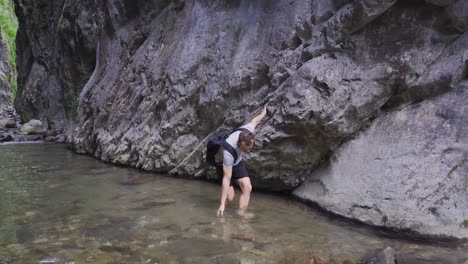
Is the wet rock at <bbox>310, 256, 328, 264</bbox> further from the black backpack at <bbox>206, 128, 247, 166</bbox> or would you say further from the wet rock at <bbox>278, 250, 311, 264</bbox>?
the black backpack at <bbox>206, 128, 247, 166</bbox>

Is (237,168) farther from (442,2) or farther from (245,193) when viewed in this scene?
(442,2)

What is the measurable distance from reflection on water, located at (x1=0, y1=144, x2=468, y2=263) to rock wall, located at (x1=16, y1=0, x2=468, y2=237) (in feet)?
1.94

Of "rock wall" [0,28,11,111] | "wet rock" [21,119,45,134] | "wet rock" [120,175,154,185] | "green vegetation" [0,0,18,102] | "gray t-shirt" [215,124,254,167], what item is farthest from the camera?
"green vegetation" [0,0,18,102]

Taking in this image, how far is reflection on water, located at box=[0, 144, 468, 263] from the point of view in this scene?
4180 millimetres

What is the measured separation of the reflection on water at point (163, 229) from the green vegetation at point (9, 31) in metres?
43.9

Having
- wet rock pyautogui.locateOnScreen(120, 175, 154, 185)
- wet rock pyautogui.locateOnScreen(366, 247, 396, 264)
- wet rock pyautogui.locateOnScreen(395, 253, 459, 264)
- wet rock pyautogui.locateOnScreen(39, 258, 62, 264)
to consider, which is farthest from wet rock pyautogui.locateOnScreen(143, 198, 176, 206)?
wet rock pyautogui.locateOnScreen(395, 253, 459, 264)

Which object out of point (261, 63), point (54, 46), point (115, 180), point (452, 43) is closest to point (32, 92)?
point (54, 46)

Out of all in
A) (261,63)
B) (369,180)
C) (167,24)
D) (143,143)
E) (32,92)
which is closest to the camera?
(369,180)

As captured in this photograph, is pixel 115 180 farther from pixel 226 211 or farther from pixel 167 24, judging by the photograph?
pixel 167 24

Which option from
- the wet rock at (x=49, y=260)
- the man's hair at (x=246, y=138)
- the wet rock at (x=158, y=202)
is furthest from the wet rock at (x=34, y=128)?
the wet rock at (x=49, y=260)

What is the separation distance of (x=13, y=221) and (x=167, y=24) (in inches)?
287

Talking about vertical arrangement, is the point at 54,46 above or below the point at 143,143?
above

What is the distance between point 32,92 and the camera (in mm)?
23859

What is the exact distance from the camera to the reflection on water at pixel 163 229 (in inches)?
165
